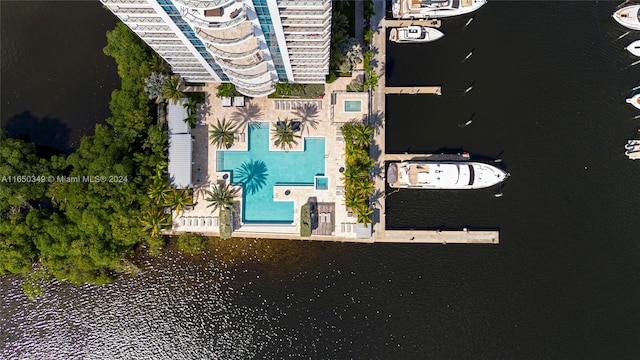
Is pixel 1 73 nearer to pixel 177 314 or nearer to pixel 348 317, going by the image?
pixel 177 314

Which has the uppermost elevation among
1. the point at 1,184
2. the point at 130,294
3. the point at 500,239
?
the point at 1,184

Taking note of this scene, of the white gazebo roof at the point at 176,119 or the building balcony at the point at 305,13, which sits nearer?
the building balcony at the point at 305,13

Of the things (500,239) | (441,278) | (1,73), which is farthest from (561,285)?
(1,73)

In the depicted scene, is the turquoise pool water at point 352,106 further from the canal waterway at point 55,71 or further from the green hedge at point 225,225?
the canal waterway at point 55,71

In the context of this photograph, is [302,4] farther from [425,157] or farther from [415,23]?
[425,157]

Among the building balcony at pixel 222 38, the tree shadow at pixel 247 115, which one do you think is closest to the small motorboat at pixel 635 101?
the tree shadow at pixel 247 115

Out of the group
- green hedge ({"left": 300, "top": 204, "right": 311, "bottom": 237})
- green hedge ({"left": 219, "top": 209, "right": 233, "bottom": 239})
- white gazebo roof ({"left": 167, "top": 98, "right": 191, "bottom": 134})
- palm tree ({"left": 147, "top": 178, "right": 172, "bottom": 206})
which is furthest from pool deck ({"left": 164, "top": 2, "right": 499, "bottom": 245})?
palm tree ({"left": 147, "top": 178, "right": 172, "bottom": 206})
